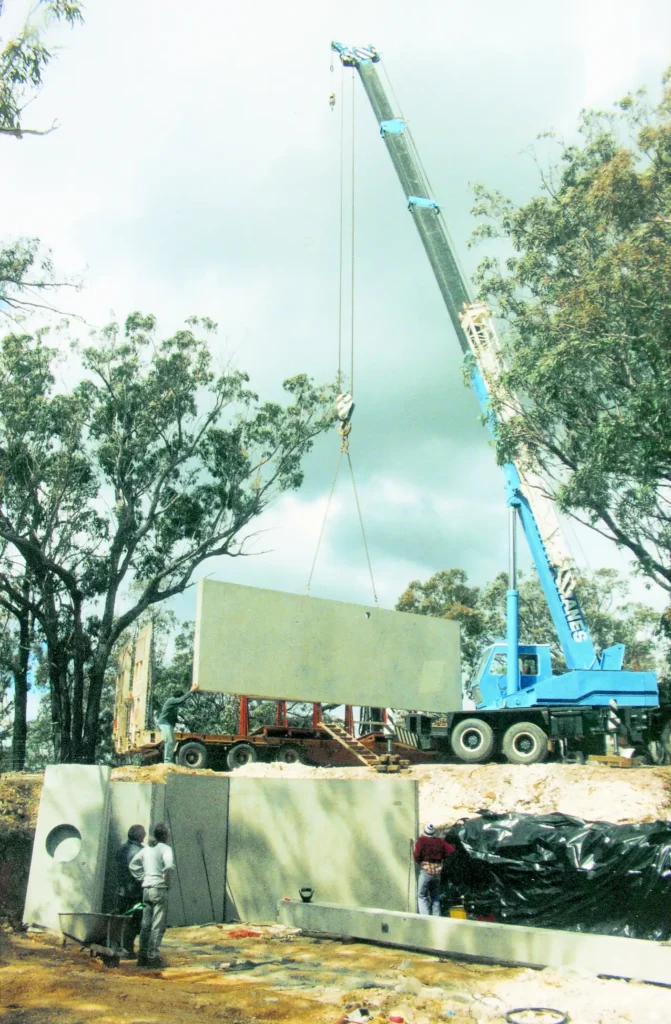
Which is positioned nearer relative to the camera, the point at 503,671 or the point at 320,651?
the point at 503,671

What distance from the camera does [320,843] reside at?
11.8 meters

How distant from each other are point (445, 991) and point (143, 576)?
20.3 meters

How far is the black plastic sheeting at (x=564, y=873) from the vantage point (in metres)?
9.63

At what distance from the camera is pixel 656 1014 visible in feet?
23.1

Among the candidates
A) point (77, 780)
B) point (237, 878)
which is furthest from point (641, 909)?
point (77, 780)

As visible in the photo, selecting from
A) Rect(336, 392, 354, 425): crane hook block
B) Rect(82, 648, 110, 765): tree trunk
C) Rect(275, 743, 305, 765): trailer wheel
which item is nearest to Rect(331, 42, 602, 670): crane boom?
Rect(336, 392, 354, 425): crane hook block

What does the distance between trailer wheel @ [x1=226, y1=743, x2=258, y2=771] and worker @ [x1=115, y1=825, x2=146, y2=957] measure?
8.80m

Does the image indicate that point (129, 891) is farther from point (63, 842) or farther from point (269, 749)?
point (269, 749)

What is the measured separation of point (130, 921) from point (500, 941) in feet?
12.3

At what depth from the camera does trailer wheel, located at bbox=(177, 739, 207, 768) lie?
60.2 ft

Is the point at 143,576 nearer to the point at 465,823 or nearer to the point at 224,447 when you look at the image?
the point at 224,447

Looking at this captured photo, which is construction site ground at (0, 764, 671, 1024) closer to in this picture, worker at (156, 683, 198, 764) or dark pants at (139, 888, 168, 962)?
dark pants at (139, 888, 168, 962)

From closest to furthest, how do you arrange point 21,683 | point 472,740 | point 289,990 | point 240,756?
point 289,990 < point 472,740 < point 240,756 < point 21,683

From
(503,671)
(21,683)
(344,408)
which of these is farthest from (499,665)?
(21,683)
